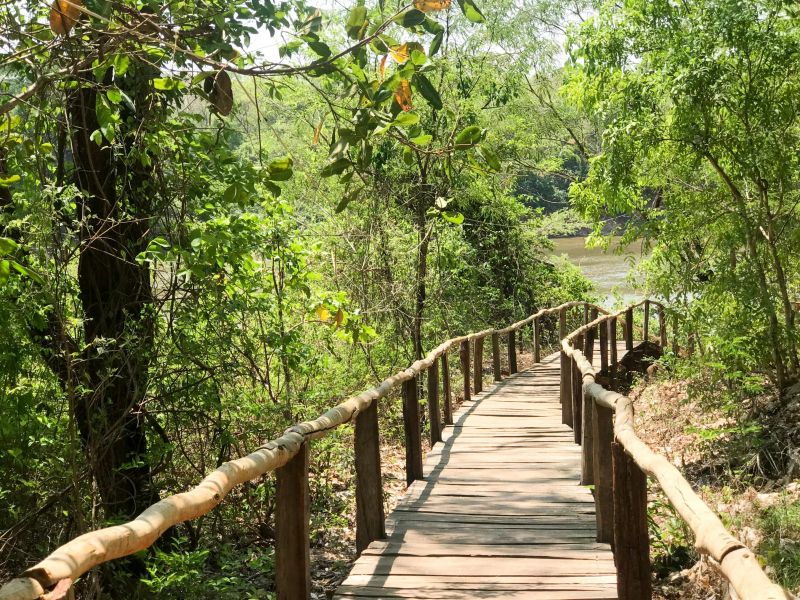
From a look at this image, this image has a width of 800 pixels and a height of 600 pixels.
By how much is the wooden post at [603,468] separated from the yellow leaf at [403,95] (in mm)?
1907

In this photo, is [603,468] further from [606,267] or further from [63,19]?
[606,267]

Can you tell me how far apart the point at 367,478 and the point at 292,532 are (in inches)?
57.2

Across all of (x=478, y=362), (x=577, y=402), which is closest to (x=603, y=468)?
(x=577, y=402)

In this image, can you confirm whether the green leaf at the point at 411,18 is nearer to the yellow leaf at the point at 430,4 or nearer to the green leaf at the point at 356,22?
the yellow leaf at the point at 430,4

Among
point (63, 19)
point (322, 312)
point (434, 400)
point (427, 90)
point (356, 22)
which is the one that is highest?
point (63, 19)

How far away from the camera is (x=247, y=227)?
20.8 ft

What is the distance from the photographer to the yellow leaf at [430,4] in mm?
3164

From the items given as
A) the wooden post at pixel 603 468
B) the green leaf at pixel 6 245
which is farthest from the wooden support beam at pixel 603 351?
the green leaf at pixel 6 245

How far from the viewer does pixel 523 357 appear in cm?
2167

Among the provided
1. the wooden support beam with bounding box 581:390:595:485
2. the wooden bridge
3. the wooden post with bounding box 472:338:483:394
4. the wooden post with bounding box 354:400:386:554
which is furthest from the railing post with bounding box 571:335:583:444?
the wooden post with bounding box 472:338:483:394

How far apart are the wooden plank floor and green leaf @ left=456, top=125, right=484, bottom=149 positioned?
2.13 m

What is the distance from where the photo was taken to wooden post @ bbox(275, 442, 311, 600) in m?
→ 3.46

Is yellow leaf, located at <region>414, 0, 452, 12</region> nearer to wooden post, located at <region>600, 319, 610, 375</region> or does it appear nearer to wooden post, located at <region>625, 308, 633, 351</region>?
wooden post, located at <region>600, 319, 610, 375</region>

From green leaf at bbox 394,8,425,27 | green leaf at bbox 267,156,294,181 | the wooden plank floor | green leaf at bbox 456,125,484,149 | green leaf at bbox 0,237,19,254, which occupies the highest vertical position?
green leaf at bbox 394,8,425,27
